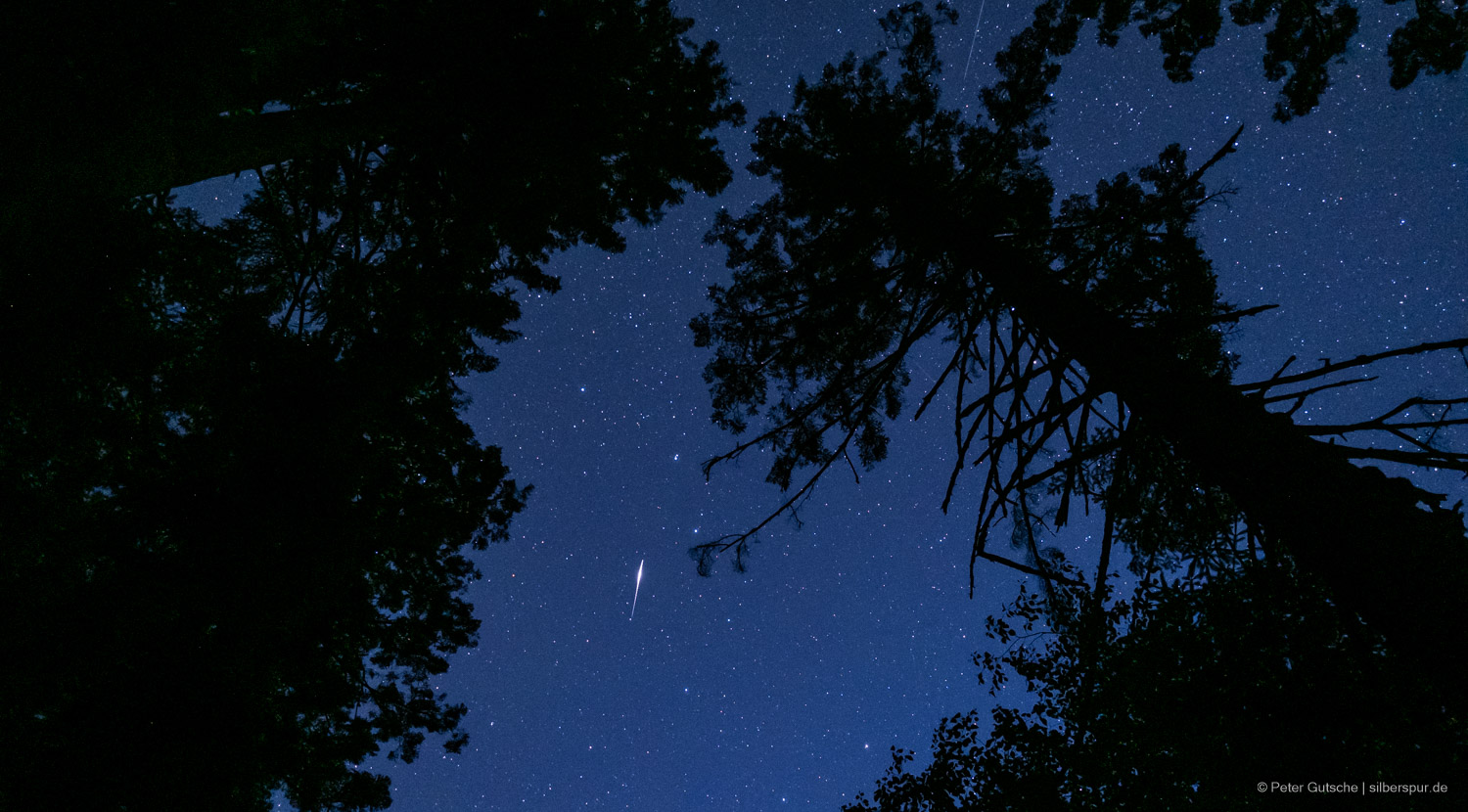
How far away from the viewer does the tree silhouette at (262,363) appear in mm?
2990

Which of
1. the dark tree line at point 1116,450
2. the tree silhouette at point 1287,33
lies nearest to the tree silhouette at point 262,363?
the dark tree line at point 1116,450

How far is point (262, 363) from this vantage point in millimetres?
4902

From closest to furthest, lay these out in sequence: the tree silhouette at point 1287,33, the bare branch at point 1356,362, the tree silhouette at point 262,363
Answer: the bare branch at point 1356,362, the tree silhouette at point 262,363, the tree silhouette at point 1287,33

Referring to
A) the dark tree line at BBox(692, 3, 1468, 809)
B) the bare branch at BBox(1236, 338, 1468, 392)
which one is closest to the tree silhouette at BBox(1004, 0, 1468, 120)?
the dark tree line at BBox(692, 3, 1468, 809)

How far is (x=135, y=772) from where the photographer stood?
3.88 metres

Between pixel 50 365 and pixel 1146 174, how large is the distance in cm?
834

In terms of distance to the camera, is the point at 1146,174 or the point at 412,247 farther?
the point at 412,247

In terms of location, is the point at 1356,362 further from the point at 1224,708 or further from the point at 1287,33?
the point at 1287,33

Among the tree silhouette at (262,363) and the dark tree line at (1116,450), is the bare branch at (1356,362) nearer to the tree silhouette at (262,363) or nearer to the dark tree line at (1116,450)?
the dark tree line at (1116,450)

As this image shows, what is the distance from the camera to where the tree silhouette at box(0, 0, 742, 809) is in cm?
299

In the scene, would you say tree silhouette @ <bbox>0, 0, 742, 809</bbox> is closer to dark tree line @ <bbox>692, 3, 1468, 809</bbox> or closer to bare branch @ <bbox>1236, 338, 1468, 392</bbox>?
dark tree line @ <bbox>692, 3, 1468, 809</bbox>

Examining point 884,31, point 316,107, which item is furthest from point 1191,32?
point 316,107

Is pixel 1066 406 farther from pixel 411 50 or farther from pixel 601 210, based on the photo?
pixel 601 210

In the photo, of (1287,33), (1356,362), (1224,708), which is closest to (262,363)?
(1356,362)
